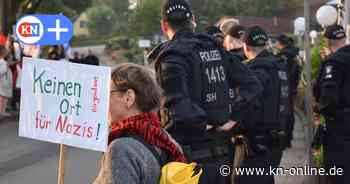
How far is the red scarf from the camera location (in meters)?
3.46

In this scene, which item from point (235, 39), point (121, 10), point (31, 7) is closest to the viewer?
point (235, 39)

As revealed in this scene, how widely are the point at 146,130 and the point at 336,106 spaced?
3426 mm

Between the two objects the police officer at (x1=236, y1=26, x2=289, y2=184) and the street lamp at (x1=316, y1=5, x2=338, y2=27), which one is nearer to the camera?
the police officer at (x1=236, y1=26, x2=289, y2=184)

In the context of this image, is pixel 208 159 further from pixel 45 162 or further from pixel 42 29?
pixel 42 29

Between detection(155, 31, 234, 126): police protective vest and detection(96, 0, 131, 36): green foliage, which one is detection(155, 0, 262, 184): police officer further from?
detection(96, 0, 131, 36): green foliage

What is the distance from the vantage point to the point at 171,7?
17.5 ft

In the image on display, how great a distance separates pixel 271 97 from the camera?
22.4ft

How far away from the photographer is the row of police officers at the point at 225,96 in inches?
199

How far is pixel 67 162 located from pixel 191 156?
23.7ft

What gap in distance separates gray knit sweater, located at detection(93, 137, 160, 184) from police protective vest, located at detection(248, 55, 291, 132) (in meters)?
3.39

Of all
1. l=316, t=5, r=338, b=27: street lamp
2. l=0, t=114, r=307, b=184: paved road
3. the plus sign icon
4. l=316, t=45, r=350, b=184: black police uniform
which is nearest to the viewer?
l=316, t=45, r=350, b=184: black police uniform

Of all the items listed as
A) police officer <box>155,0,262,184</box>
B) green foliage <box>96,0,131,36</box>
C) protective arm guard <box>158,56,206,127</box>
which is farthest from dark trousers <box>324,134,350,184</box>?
green foliage <box>96,0,131,36</box>

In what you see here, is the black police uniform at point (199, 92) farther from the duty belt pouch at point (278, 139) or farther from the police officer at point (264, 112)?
the duty belt pouch at point (278, 139)

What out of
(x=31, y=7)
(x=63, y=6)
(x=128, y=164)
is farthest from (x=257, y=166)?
(x=63, y=6)
